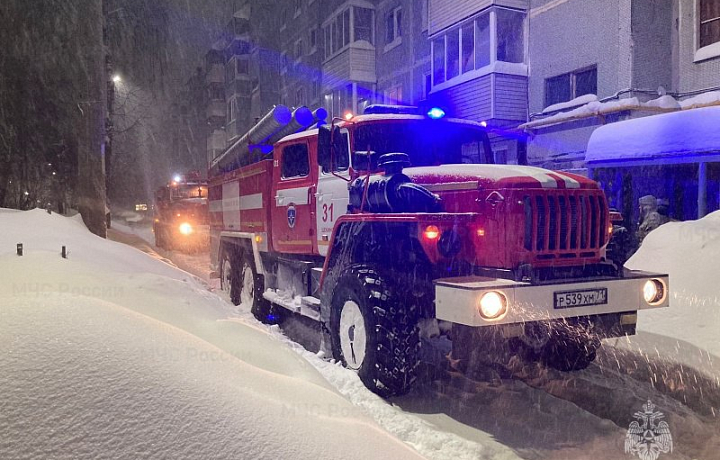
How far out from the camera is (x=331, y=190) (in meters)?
6.01


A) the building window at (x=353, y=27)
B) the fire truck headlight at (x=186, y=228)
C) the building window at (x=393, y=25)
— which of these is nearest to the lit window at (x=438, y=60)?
the building window at (x=393, y=25)

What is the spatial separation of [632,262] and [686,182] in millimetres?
4721

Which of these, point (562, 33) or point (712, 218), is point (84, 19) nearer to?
point (562, 33)

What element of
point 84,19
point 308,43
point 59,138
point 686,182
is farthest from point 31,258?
point 308,43

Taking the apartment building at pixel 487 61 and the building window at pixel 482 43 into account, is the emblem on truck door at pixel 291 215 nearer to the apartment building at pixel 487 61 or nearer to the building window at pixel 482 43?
the apartment building at pixel 487 61

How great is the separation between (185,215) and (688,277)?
15.2 meters

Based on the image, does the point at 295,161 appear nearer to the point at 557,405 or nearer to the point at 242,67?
the point at 557,405

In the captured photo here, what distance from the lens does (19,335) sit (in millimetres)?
2576

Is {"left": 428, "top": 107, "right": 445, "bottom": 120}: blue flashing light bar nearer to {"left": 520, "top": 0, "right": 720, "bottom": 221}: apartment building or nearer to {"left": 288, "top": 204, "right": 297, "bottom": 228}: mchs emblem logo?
{"left": 288, "top": 204, "right": 297, "bottom": 228}: mchs emblem logo

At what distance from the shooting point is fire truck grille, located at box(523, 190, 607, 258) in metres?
4.35

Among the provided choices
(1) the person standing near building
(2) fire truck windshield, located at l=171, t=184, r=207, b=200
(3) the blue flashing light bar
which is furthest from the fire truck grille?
(2) fire truck windshield, located at l=171, t=184, r=207, b=200

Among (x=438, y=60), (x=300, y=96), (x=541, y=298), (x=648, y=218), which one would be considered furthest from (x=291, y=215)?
(x=300, y=96)

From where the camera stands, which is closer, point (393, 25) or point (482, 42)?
point (482, 42)

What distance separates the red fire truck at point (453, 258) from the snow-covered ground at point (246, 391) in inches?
17.1
